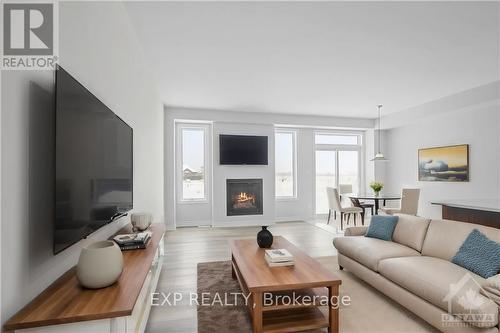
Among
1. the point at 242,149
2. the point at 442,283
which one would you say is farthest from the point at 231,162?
the point at 442,283

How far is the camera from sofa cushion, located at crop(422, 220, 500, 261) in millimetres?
2381

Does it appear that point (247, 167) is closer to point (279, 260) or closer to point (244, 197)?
point (244, 197)

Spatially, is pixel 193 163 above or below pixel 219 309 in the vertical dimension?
above

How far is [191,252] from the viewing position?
160 inches

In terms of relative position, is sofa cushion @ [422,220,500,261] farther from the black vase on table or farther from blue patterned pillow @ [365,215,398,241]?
the black vase on table

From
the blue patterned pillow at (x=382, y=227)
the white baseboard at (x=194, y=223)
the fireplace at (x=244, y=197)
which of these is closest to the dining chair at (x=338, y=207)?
the fireplace at (x=244, y=197)

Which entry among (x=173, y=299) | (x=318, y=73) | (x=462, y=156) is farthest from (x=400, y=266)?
(x=462, y=156)

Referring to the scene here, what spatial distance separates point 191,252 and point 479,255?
11.6 feet

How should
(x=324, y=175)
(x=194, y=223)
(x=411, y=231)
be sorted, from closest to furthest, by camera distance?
(x=411, y=231)
(x=194, y=223)
(x=324, y=175)

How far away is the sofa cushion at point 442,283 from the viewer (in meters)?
1.69

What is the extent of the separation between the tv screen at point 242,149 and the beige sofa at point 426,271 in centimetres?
323

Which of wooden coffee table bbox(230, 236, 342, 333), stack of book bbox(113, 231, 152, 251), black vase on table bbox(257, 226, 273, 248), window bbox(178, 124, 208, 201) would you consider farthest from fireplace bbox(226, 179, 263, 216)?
stack of book bbox(113, 231, 152, 251)

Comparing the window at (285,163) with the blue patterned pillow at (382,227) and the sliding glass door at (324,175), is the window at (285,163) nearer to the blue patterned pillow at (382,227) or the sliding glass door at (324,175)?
the sliding glass door at (324,175)

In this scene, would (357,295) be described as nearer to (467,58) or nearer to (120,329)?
(120,329)
